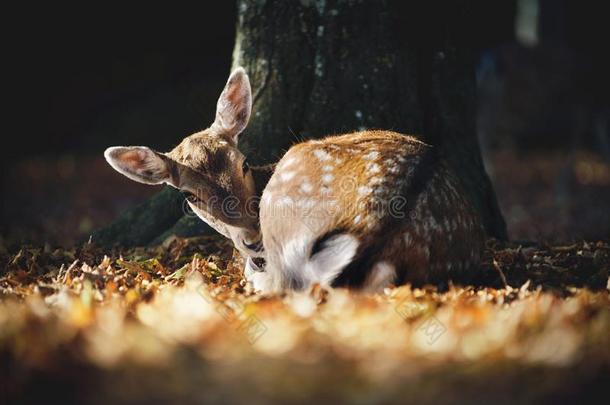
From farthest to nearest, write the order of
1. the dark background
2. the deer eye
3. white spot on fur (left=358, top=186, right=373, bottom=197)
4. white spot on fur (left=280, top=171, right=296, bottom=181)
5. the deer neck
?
1. the dark background
2. the deer neck
3. the deer eye
4. white spot on fur (left=280, top=171, right=296, bottom=181)
5. white spot on fur (left=358, top=186, right=373, bottom=197)

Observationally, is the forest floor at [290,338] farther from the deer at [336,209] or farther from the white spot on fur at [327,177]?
the white spot on fur at [327,177]

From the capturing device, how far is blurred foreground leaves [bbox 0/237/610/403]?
2.43 metres

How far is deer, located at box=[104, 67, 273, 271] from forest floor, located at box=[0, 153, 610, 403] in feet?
0.94

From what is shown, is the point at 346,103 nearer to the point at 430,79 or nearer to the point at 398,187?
the point at 430,79

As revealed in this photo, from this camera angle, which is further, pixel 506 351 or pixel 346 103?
pixel 346 103

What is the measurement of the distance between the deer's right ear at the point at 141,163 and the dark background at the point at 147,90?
616 cm

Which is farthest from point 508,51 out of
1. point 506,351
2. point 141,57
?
point 506,351

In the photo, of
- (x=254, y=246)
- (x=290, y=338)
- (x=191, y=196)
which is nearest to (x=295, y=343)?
(x=290, y=338)

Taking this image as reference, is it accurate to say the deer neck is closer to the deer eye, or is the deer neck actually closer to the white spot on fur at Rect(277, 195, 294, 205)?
the deer eye

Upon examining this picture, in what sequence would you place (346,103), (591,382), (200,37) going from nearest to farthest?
1. (591,382)
2. (346,103)
3. (200,37)

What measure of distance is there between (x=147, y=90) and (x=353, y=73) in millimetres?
8437

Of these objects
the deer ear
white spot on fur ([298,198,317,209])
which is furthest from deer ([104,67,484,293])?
the deer ear

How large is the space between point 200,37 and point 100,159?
9.57 feet

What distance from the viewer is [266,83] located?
17.5ft
